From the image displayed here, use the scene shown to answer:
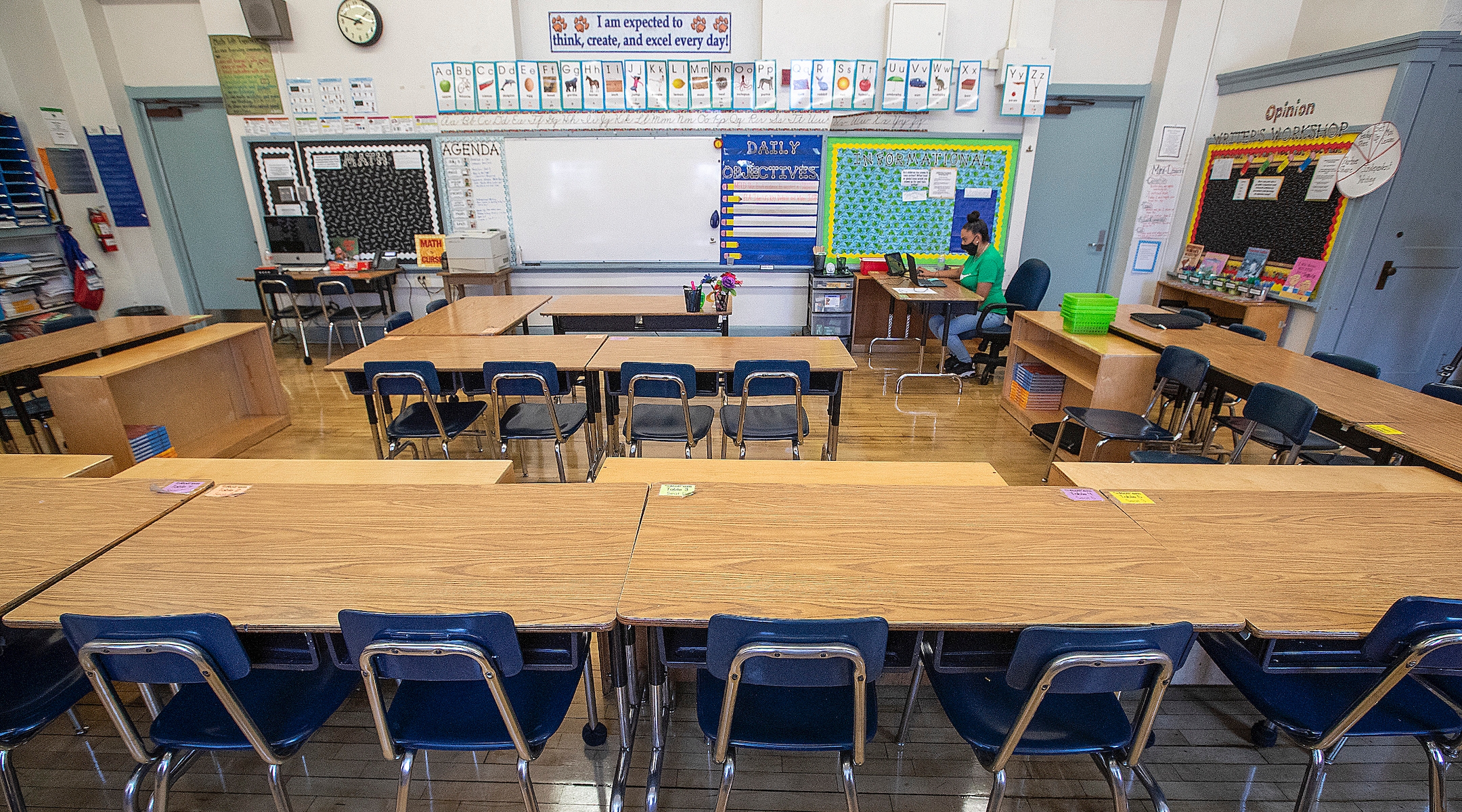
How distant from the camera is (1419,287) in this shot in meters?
4.31

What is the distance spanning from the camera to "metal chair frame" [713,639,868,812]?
1.10 m

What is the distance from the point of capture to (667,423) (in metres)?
3.10

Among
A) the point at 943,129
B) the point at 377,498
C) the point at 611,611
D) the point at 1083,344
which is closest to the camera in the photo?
the point at 611,611

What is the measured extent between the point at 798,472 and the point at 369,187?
5905 mm

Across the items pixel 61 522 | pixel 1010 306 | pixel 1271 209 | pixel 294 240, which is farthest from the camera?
pixel 294 240

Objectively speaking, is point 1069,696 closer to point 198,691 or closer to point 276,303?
point 198,691

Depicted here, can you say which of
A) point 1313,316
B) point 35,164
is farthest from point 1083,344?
point 35,164

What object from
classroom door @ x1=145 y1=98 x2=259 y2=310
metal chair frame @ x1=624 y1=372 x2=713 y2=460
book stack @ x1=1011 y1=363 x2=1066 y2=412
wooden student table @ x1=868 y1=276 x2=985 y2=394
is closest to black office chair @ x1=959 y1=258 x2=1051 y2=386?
wooden student table @ x1=868 y1=276 x2=985 y2=394

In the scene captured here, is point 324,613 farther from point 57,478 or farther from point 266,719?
point 57,478

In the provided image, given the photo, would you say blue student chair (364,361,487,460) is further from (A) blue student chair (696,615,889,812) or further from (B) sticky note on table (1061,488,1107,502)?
(B) sticky note on table (1061,488,1107,502)

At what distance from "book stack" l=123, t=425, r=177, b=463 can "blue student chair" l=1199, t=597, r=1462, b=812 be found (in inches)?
186

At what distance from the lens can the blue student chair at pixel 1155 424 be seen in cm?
289

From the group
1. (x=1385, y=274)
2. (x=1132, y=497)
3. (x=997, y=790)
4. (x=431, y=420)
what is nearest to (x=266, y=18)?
(x=431, y=420)

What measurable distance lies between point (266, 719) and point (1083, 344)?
391 centimetres
